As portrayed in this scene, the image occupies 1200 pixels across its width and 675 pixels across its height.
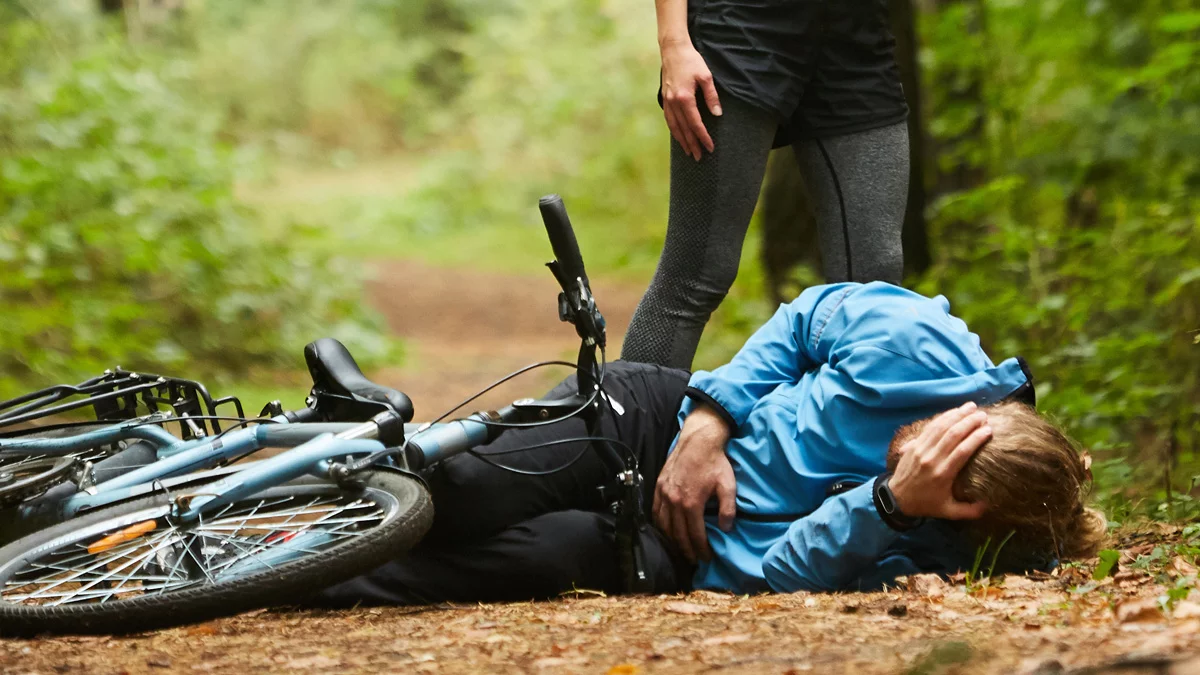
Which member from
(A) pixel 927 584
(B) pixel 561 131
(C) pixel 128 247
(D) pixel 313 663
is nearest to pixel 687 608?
(A) pixel 927 584

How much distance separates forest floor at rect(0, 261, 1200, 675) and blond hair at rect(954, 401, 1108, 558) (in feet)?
0.36

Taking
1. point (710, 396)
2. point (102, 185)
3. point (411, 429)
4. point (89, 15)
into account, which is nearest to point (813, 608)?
point (710, 396)

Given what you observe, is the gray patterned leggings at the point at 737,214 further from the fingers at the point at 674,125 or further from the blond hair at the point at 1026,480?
the blond hair at the point at 1026,480

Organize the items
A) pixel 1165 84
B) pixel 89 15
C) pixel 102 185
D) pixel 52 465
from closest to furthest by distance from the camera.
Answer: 1. pixel 52 465
2. pixel 1165 84
3. pixel 102 185
4. pixel 89 15

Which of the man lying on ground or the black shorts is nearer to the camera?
the man lying on ground

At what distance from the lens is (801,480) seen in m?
2.82

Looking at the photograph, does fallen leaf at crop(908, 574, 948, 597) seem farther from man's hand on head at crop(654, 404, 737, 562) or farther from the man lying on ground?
man's hand on head at crop(654, 404, 737, 562)

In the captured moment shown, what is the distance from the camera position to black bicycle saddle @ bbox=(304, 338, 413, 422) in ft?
9.13

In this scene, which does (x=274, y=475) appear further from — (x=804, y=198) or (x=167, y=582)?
(x=804, y=198)

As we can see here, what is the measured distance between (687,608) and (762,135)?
1259 mm

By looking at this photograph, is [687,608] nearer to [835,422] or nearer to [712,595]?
[712,595]

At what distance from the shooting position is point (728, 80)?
310 cm

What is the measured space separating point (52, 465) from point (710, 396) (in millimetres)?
1522

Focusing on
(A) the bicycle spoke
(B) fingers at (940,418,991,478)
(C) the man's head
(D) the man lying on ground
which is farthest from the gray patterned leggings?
(A) the bicycle spoke
